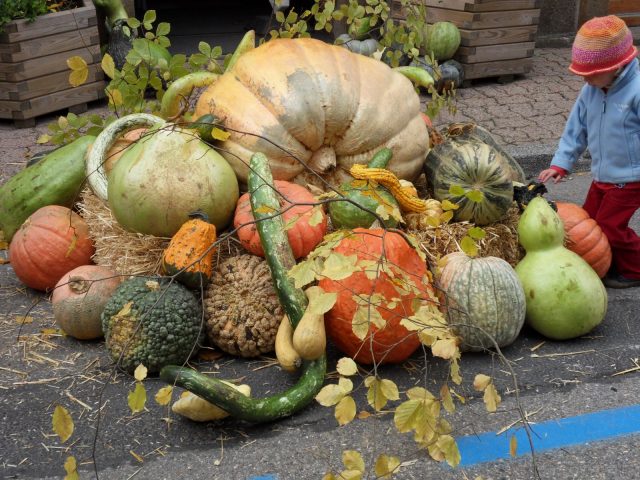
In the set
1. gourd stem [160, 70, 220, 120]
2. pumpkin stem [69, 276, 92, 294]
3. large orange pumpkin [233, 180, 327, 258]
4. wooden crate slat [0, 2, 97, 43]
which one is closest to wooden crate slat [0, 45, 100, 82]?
wooden crate slat [0, 2, 97, 43]

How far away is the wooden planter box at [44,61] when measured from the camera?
659 cm

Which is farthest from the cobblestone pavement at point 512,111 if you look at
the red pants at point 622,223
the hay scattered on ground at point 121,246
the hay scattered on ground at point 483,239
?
the hay scattered on ground at point 483,239

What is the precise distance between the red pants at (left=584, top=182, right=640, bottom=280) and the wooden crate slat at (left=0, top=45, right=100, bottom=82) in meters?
4.81

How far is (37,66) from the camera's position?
674cm

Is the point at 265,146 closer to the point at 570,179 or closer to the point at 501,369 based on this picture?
the point at 501,369

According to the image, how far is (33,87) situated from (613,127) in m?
5.00

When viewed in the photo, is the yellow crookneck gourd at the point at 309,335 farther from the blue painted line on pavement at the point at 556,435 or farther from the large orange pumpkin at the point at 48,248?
the large orange pumpkin at the point at 48,248

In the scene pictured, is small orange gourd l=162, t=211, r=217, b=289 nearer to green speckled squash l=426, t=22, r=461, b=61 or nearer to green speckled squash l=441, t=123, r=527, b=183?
green speckled squash l=441, t=123, r=527, b=183

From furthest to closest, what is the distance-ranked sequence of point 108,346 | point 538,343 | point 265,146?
point 265,146, point 538,343, point 108,346

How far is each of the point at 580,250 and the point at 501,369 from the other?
3.27 feet

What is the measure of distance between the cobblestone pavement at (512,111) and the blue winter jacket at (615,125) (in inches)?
87.1

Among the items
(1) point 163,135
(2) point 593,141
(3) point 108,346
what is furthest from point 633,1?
(3) point 108,346

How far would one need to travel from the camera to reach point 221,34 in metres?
9.99

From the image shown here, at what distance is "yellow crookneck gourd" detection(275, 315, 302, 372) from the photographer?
3131 mm
